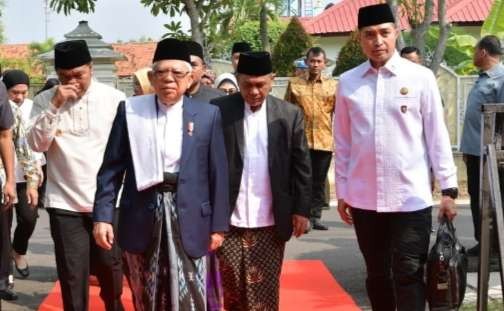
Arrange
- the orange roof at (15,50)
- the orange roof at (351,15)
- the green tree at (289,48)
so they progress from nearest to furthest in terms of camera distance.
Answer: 1. the green tree at (289,48)
2. the orange roof at (351,15)
3. the orange roof at (15,50)

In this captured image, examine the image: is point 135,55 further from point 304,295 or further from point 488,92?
point 304,295

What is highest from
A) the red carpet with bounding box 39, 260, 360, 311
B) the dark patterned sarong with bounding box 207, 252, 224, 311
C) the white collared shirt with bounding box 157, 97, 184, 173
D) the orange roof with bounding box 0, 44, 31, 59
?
the white collared shirt with bounding box 157, 97, 184, 173

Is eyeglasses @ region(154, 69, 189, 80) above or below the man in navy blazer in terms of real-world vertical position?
above

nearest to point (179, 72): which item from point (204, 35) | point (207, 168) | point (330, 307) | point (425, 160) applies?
point (207, 168)

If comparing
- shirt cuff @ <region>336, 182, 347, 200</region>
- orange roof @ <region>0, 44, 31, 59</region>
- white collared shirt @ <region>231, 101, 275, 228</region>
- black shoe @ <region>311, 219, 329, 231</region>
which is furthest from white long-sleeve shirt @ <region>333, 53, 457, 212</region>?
orange roof @ <region>0, 44, 31, 59</region>

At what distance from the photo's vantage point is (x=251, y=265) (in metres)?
5.41

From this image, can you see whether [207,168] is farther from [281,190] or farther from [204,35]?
[204,35]

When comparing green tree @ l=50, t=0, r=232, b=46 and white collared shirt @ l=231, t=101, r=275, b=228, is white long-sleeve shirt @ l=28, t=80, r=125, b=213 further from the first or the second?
green tree @ l=50, t=0, r=232, b=46

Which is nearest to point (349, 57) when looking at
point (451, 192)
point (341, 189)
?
point (341, 189)

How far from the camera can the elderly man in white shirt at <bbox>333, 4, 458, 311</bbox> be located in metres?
5.04

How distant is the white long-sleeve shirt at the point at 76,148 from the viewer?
222 inches

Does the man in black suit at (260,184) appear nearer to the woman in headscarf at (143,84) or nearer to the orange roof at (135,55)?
the woman in headscarf at (143,84)

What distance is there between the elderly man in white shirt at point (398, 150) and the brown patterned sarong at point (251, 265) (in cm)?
63

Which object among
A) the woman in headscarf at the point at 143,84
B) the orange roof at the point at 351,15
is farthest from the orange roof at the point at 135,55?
the woman in headscarf at the point at 143,84
